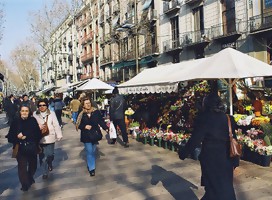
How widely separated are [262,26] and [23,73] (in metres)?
57.1

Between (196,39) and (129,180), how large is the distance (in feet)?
60.5

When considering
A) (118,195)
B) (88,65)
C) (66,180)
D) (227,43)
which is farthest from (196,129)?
(88,65)

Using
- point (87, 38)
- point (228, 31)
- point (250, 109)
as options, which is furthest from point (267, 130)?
point (87, 38)

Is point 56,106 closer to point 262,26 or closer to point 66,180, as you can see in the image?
point 66,180

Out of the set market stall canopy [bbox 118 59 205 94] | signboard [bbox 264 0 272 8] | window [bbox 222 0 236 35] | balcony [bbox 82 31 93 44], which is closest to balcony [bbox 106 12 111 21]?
balcony [bbox 82 31 93 44]

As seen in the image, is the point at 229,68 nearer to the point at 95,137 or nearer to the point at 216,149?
the point at 95,137

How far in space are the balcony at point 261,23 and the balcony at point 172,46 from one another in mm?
6818

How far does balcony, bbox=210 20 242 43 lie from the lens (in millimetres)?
18531

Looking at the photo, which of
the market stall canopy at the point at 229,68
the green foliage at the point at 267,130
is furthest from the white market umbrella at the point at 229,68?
the green foliage at the point at 267,130

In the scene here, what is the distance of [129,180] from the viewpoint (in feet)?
18.5

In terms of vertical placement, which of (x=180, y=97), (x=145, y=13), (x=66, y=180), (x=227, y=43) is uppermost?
(x=145, y=13)

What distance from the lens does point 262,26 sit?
17.0 meters

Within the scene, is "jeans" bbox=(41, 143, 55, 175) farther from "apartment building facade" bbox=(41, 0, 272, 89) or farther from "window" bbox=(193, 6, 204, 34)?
"window" bbox=(193, 6, 204, 34)

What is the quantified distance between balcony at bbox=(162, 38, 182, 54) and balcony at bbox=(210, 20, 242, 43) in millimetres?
3675
